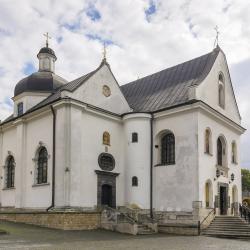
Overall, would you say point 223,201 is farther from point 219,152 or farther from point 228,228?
point 228,228

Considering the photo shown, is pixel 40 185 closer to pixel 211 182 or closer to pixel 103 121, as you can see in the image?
pixel 103 121

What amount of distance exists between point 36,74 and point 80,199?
12.0 meters

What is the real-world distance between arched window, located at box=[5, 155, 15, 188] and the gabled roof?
984cm

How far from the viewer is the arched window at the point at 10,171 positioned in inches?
1101

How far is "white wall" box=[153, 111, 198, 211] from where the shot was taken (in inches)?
896

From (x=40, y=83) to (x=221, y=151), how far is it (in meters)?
14.3

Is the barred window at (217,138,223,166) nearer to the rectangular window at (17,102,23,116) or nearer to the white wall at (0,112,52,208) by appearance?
the white wall at (0,112,52,208)

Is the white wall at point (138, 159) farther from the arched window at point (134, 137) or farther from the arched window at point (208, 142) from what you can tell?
the arched window at point (208, 142)

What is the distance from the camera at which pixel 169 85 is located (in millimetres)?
27844

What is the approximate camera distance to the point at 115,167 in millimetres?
25422

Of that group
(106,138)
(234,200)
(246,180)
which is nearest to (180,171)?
(106,138)

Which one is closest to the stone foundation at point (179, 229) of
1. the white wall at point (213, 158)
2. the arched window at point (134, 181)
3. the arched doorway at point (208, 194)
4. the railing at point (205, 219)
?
the railing at point (205, 219)

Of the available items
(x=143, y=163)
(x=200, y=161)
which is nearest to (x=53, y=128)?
(x=143, y=163)

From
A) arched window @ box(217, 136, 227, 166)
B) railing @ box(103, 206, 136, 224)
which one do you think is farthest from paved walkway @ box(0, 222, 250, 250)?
arched window @ box(217, 136, 227, 166)
